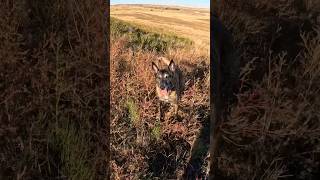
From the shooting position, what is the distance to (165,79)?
26.7ft

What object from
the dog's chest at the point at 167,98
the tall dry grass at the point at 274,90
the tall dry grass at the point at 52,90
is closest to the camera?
the tall dry grass at the point at 52,90

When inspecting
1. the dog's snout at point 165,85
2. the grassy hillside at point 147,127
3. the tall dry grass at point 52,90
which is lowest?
the grassy hillside at point 147,127

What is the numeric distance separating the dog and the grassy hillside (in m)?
0.16

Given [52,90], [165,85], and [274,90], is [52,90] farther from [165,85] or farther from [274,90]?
[165,85]

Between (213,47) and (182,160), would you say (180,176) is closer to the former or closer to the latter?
(182,160)

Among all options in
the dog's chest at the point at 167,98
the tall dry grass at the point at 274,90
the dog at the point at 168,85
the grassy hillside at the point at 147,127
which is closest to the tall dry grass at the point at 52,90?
the tall dry grass at the point at 274,90

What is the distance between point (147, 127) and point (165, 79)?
3.97 ft

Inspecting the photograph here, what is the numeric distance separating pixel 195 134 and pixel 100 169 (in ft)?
12.8

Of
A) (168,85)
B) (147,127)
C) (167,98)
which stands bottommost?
(147,127)

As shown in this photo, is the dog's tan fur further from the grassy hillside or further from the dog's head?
the grassy hillside

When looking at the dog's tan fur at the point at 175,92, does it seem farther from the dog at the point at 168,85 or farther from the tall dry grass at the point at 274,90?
the tall dry grass at the point at 274,90

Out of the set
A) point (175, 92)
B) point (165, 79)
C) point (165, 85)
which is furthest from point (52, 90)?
point (175, 92)

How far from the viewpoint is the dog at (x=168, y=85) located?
8031 mm

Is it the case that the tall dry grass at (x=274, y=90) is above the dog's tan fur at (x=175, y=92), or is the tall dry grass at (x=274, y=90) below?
above
